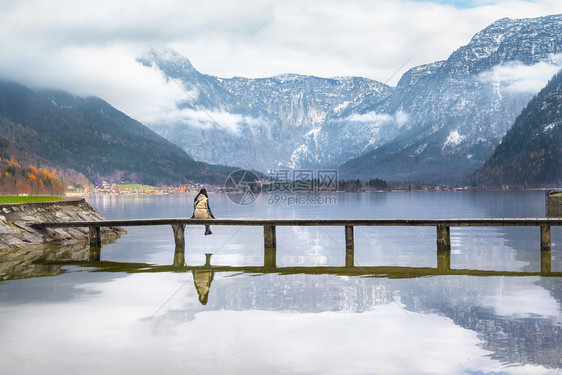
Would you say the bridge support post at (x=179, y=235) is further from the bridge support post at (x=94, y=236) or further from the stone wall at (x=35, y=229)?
the stone wall at (x=35, y=229)

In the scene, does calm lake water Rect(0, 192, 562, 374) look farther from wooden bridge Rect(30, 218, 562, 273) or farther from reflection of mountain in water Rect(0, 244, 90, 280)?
wooden bridge Rect(30, 218, 562, 273)

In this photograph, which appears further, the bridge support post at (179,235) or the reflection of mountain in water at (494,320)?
the bridge support post at (179,235)

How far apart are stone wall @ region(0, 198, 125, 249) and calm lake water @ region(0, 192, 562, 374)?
4440 mm

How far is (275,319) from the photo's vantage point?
17469 mm

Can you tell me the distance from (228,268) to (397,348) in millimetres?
16237

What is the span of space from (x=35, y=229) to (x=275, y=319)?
2584 centimetres

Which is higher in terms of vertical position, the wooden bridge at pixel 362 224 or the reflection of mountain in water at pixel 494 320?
the wooden bridge at pixel 362 224

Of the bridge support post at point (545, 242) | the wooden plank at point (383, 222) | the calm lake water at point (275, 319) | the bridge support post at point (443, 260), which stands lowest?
the calm lake water at point (275, 319)

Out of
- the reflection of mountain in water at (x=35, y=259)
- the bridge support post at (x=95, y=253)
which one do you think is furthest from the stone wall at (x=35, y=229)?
the bridge support post at (x=95, y=253)

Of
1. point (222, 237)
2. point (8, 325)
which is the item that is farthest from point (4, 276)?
point (222, 237)

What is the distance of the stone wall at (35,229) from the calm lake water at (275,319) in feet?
14.6

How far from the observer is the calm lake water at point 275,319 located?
44.3ft

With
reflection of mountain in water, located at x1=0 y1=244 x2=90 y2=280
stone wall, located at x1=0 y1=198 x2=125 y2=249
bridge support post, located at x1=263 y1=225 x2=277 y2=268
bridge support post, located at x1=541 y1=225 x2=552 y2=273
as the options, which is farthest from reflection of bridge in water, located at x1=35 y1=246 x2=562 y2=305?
stone wall, located at x1=0 y1=198 x2=125 y2=249

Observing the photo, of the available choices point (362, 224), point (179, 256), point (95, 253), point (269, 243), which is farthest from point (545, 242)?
point (95, 253)
